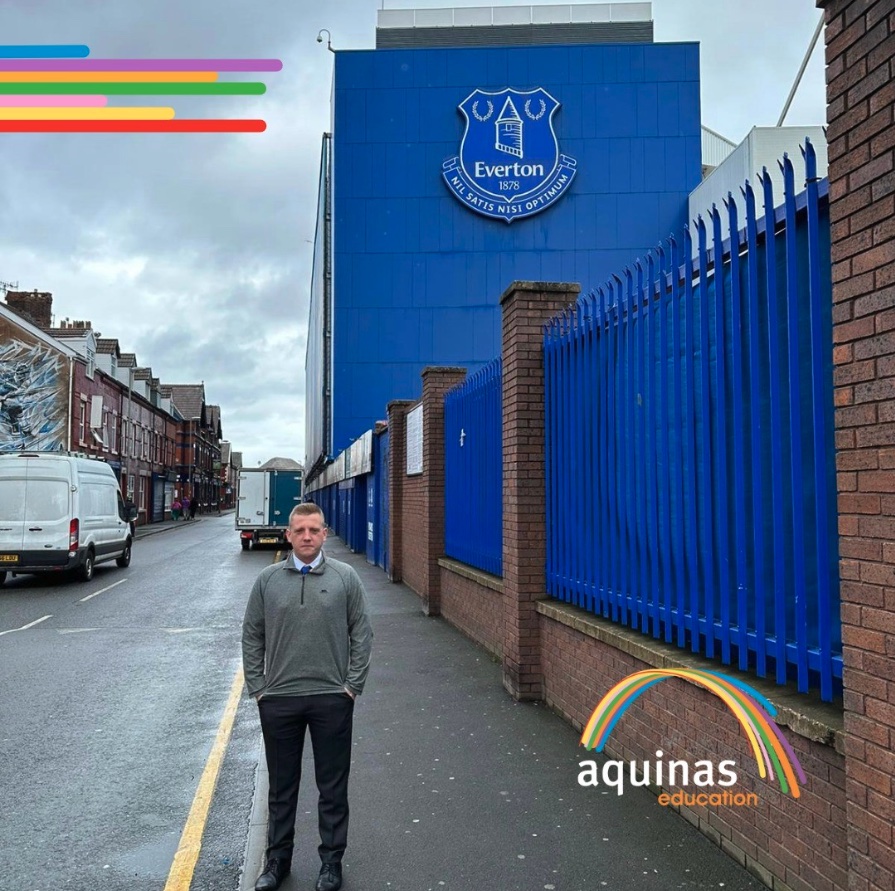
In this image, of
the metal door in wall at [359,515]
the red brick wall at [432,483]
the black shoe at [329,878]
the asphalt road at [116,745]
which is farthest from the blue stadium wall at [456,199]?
the black shoe at [329,878]

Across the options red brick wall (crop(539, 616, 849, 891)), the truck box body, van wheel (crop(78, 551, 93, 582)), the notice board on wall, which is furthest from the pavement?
the truck box body

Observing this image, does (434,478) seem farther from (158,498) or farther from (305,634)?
(158,498)

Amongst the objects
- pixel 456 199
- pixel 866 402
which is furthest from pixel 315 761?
pixel 456 199

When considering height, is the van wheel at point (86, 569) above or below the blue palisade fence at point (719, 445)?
below

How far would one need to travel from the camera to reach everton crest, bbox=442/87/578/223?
32.6 m

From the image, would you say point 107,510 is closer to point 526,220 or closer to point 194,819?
point 194,819

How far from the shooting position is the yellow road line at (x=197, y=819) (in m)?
3.72

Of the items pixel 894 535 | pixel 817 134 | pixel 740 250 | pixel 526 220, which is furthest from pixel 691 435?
pixel 526 220

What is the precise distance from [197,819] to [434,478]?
760 cm

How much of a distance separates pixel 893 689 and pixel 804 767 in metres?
0.74

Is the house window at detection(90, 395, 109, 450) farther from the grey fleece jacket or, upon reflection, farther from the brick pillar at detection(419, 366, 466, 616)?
the grey fleece jacket

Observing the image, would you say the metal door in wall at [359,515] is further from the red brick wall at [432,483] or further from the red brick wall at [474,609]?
the red brick wall at [474,609]

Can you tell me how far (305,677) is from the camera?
3.57m

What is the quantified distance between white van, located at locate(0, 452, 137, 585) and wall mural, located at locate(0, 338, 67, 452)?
64.4ft
